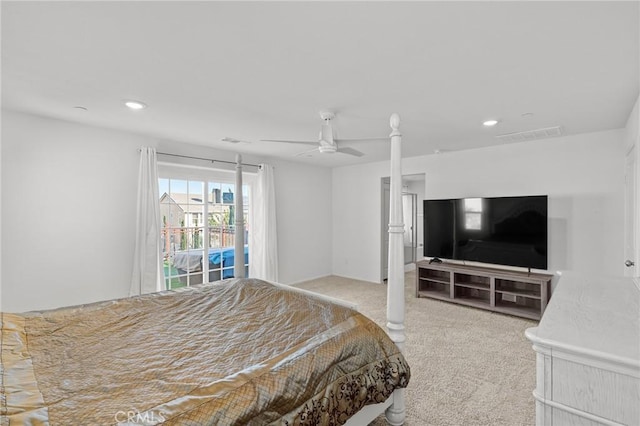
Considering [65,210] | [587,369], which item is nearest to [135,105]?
[65,210]

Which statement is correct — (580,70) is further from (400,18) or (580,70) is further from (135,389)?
(135,389)

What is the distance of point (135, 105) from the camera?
9.23ft

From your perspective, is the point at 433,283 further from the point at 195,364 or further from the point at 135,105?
the point at 135,105

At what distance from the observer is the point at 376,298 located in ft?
16.2

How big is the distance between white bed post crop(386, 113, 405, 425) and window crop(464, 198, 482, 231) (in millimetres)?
2982

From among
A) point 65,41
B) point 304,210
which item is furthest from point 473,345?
point 65,41

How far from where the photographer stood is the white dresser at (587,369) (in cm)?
90

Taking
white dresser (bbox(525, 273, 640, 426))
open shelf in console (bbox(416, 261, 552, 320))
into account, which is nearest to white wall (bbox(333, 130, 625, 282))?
open shelf in console (bbox(416, 261, 552, 320))

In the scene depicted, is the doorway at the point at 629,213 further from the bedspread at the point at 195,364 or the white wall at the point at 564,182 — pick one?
the bedspread at the point at 195,364

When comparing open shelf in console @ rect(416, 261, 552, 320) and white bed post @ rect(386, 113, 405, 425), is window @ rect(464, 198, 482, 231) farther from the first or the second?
white bed post @ rect(386, 113, 405, 425)

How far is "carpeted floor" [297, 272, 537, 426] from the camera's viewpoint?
2135 mm

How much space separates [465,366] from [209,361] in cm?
233

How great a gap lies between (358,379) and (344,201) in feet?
16.3

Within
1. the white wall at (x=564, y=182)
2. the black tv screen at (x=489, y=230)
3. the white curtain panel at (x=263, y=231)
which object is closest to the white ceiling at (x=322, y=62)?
the white wall at (x=564, y=182)
